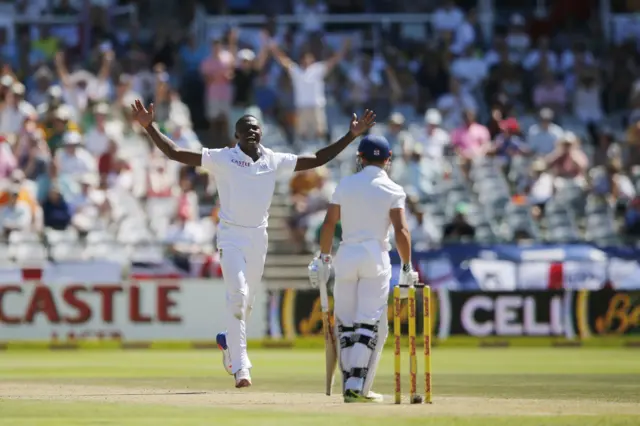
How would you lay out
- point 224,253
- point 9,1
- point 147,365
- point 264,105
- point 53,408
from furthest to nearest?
point 9,1 < point 264,105 < point 147,365 < point 224,253 < point 53,408

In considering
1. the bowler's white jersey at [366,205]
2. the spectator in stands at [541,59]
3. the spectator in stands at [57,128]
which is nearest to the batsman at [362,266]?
the bowler's white jersey at [366,205]

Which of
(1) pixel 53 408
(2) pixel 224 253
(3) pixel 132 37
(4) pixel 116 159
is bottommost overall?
(1) pixel 53 408

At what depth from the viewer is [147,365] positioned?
54.1 feet

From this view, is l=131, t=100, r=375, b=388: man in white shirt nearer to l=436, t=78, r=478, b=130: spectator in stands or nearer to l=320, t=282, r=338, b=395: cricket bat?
l=320, t=282, r=338, b=395: cricket bat

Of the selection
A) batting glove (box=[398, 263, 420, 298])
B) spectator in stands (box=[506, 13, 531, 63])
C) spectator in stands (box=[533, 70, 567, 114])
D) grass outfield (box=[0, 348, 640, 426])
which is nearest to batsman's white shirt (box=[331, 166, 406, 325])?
batting glove (box=[398, 263, 420, 298])

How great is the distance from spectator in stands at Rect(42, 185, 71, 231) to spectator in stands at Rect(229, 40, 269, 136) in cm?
348

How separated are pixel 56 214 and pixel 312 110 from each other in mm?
4469

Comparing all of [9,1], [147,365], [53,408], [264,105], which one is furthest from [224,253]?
[9,1]

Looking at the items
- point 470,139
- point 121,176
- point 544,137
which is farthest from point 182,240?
point 544,137

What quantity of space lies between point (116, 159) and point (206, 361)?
5.33 m

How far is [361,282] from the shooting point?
10812mm

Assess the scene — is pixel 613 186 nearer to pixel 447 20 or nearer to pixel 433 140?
pixel 433 140

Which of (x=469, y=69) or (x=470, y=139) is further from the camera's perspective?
(x=469, y=69)

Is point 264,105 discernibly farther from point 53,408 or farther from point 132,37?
point 53,408
